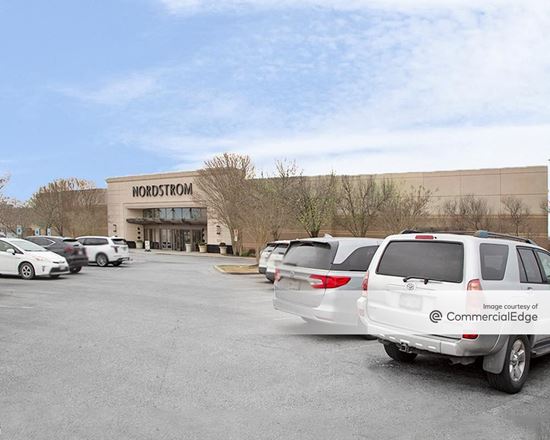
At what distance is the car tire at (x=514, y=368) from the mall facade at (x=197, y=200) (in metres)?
31.3

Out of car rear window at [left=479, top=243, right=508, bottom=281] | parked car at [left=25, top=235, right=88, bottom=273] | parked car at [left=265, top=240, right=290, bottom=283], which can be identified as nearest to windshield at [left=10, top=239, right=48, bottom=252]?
parked car at [left=25, top=235, right=88, bottom=273]

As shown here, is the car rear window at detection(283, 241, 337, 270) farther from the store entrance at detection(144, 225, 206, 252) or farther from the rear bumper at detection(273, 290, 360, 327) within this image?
the store entrance at detection(144, 225, 206, 252)

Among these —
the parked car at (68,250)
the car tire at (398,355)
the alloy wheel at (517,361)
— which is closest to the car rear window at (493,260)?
the alloy wheel at (517,361)

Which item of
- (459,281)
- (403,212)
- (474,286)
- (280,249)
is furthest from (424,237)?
(403,212)

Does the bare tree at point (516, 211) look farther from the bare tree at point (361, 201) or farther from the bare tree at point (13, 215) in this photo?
the bare tree at point (13, 215)

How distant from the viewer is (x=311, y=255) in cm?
874

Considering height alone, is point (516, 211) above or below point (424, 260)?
above

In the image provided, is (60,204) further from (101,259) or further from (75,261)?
(75,261)

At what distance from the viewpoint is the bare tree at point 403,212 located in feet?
112

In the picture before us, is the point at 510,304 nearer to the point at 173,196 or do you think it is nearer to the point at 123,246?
the point at 123,246

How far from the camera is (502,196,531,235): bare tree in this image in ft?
115

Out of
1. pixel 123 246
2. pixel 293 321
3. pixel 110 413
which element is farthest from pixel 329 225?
pixel 110 413

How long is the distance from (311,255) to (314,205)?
92.0 feet

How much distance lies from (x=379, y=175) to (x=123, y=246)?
22352 mm
